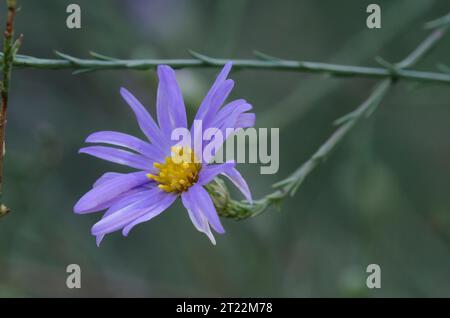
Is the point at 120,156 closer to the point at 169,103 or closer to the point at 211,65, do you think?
the point at 169,103

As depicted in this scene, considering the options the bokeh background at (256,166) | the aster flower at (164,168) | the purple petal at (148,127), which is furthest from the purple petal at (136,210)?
the bokeh background at (256,166)

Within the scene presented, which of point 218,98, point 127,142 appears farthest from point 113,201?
point 218,98

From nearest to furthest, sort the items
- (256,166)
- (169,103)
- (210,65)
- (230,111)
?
(230,111)
(169,103)
(210,65)
(256,166)

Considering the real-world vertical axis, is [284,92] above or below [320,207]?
above

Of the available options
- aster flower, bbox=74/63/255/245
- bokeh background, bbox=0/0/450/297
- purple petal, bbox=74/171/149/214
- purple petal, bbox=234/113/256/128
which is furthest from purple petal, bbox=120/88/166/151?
bokeh background, bbox=0/0/450/297

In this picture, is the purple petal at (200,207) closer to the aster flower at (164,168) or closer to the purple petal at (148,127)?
the aster flower at (164,168)

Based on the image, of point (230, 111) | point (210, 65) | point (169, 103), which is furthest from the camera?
point (210, 65)
